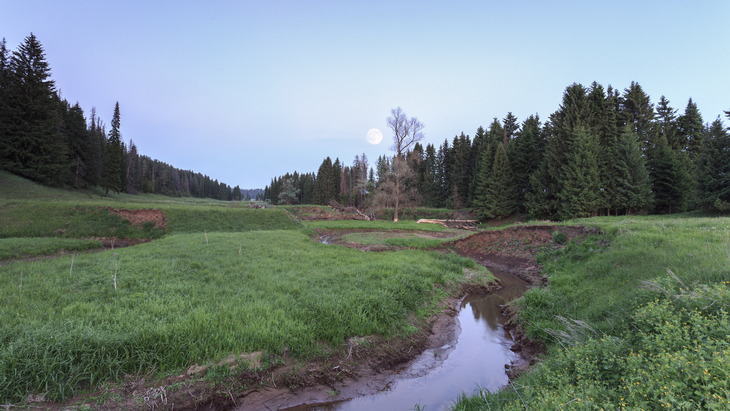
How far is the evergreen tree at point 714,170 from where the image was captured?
2272 cm

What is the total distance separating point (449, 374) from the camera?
630 centimetres

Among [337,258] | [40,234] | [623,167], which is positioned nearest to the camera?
[337,258]

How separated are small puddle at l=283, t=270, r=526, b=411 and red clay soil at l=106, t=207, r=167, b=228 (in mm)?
24948

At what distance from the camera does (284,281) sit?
9562mm

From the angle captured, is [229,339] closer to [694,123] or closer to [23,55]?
[23,55]

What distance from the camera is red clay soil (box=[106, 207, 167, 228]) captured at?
77.2ft

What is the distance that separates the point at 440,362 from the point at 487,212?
4035 cm

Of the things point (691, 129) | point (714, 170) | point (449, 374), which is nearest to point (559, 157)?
point (714, 170)

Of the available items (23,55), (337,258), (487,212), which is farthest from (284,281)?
(23,55)

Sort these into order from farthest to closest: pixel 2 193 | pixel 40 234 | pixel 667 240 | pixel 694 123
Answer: pixel 694 123 → pixel 2 193 → pixel 40 234 → pixel 667 240

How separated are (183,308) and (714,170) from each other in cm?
3715

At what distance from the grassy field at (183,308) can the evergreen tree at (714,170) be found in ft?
81.0

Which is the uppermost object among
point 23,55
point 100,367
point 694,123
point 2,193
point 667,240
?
point 23,55

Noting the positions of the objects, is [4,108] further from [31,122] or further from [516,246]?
[516,246]
